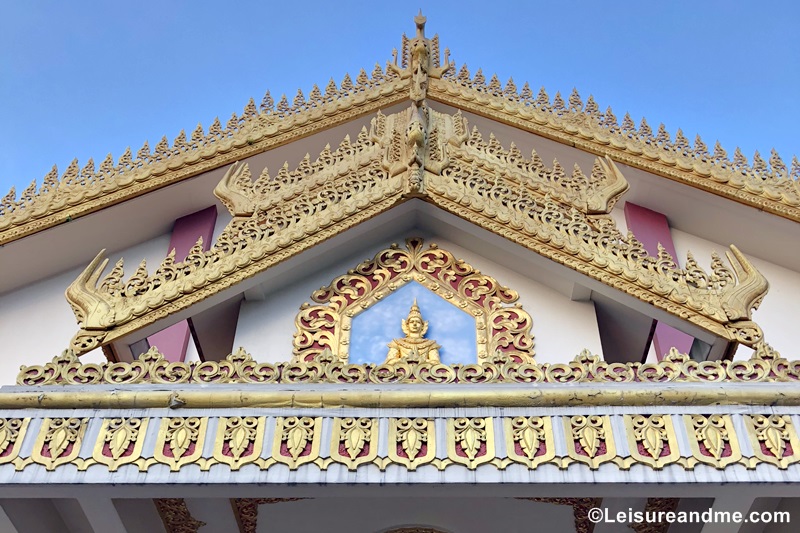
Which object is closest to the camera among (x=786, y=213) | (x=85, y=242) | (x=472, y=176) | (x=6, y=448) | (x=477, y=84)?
(x=6, y=448)

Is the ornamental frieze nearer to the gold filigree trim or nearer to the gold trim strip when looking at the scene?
the gold trim strip

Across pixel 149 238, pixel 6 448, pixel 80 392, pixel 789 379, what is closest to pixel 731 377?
pixel 789 379

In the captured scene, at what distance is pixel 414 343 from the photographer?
4.50 meters

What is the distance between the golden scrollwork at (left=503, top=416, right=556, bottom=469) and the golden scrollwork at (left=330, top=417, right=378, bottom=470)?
509mm

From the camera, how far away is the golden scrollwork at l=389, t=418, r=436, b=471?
3494mm

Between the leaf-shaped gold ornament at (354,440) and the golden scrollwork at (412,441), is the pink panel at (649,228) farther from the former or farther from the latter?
the leaf-shaped gold ornament at (354,440)

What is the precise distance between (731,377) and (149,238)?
194 inches

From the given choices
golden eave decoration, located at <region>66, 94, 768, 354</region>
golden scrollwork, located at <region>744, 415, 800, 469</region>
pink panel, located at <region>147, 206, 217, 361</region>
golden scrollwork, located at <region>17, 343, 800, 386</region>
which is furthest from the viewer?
pink panel, located at <region>147, 206, 217, 361</region>

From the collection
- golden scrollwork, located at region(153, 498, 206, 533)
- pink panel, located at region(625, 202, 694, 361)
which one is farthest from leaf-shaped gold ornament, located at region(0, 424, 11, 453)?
pink panel, located at region(625, 202, 694, 361)

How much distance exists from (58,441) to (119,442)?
24 centimetres

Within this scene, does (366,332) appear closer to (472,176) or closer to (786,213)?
(472,176)

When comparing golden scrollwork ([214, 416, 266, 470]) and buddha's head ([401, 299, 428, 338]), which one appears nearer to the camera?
golden scrollwork ([214, 416, 266, 470])

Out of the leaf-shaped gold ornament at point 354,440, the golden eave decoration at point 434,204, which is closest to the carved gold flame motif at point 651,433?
the golden eave decoration at point 434,204

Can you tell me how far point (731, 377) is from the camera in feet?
12.3
